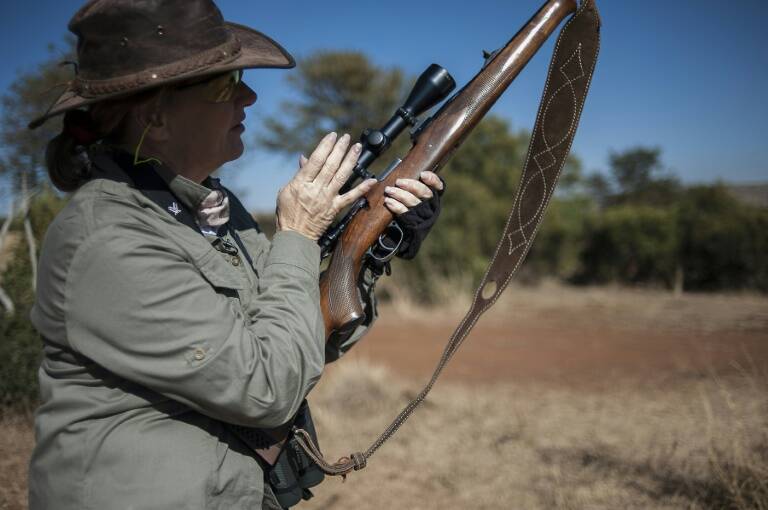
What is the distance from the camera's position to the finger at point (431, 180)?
7.74 ft

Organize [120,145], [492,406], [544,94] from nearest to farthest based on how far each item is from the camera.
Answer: [120,145] → [544,94] → [492,406]

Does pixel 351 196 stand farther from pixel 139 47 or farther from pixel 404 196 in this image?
pixel 139 47

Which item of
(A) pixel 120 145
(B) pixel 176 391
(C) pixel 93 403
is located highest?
(A) pixel 120 145

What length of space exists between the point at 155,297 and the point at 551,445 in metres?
4.50

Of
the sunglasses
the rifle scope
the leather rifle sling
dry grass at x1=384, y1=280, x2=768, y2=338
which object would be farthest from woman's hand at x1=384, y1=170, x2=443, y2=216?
dry grass at x1=384, y1=280, x2=768, y2=338

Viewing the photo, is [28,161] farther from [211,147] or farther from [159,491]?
[159,491]

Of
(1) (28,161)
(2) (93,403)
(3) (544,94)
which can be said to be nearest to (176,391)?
(2) (93,403)

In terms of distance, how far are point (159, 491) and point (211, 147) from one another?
996 millimetres

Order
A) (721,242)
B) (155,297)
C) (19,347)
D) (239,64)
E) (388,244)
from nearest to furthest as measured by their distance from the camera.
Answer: (155,297), (239,64), (388,244), (19,347), (721,242)

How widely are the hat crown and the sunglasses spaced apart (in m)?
0.11

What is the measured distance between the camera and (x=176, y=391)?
1.47 meters

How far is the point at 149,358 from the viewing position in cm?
144

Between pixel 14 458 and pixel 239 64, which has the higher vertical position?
pixel 239 64

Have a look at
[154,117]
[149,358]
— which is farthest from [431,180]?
[149,358]
